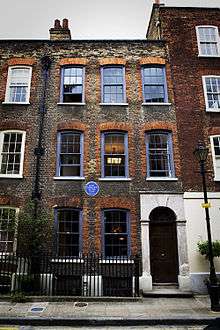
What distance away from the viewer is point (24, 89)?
1538 centimetres

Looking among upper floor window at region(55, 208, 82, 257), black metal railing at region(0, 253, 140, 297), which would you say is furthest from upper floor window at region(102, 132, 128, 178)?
black metal railing at region(0, 253, 140, 297)

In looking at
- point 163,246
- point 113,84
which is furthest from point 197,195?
point 113,84

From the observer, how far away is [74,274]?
41.1ft

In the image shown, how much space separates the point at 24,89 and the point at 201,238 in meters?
10.9

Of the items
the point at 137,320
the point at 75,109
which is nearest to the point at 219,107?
the point at 75,109

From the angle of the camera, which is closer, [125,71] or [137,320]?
[137,320]

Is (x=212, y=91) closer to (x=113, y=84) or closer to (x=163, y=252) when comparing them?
(x=113, y=84)

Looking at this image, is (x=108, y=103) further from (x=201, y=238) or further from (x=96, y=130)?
(x=201, y=238)

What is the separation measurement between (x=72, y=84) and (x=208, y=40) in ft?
24.6

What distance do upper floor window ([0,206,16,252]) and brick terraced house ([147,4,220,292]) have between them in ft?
24.6

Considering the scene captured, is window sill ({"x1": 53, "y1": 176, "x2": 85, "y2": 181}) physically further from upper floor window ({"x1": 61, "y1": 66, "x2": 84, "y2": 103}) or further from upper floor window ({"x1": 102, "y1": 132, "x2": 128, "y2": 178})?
upper floor window ({"x1": 61, "y1": 66, "x2": 84, "y2": 103})

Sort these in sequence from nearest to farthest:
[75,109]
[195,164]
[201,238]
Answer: [201,238] < [195,164] < [75,109]

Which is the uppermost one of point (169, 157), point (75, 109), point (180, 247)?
point (75, 109)

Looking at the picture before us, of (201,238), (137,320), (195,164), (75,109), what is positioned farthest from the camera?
(75,109)
